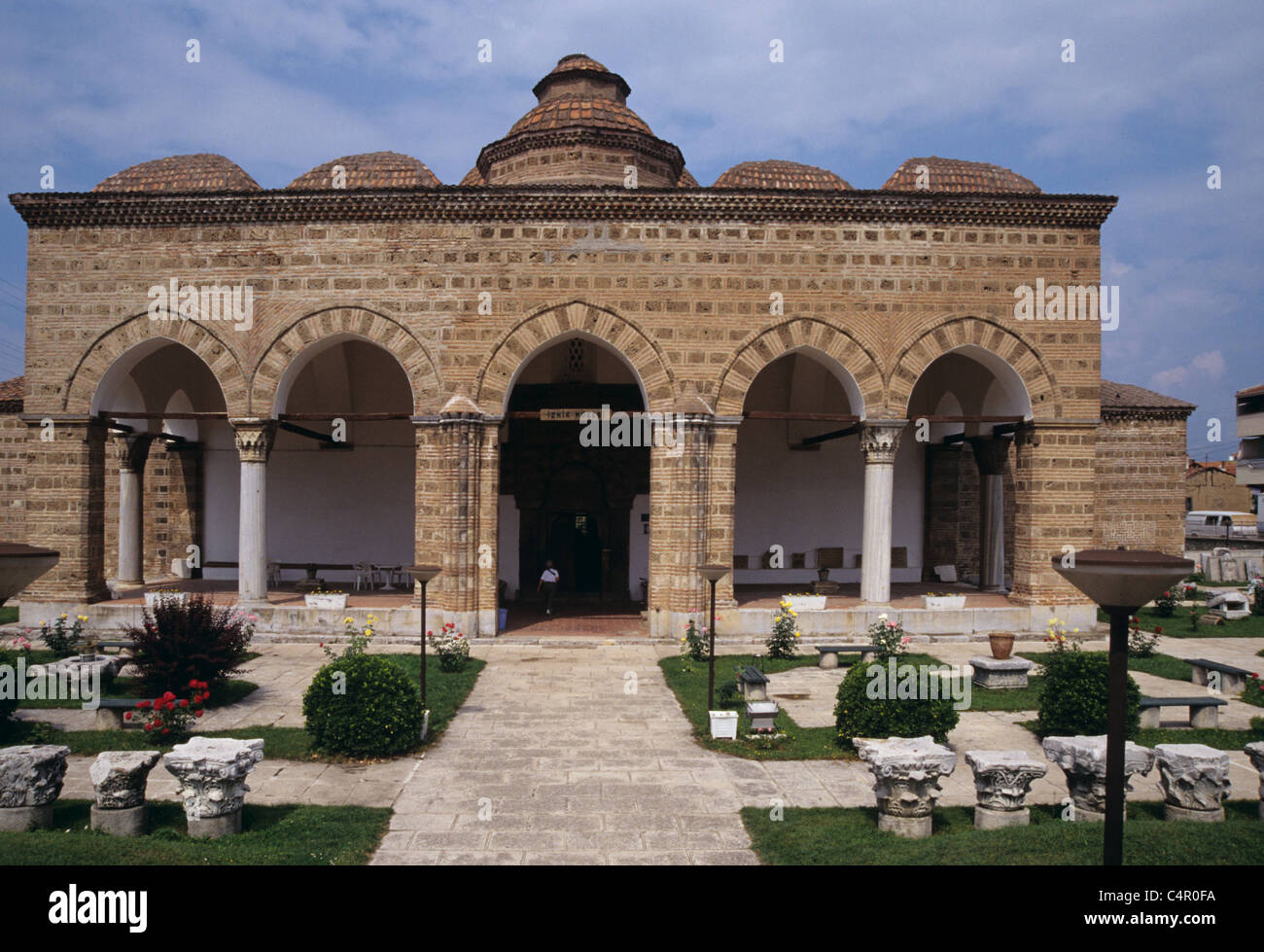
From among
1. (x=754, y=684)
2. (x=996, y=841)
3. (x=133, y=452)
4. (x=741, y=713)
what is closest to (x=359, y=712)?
(x=741, y=713)

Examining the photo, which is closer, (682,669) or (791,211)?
(682,669)

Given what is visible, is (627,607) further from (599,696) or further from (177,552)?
(177,552)

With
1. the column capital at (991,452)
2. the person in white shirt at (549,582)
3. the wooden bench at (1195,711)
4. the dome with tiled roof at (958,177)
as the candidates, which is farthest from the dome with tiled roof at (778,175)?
the wooden bench at (1195,711)

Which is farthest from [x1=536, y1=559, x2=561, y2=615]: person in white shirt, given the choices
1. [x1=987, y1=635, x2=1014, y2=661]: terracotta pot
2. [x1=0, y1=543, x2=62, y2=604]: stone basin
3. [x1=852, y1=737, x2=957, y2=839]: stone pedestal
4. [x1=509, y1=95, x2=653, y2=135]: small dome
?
[x1=0, y1=543, x2=62, y2=604]: stone basin

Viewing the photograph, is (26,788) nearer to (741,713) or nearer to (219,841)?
(219,841)

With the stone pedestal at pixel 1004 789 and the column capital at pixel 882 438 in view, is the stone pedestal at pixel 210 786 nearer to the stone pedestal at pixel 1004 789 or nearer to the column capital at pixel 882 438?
the stone pedestal at pixel 1004 789

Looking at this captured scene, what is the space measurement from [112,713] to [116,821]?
3.61 m

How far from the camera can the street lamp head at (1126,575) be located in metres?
3.83

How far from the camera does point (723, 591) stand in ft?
45.1

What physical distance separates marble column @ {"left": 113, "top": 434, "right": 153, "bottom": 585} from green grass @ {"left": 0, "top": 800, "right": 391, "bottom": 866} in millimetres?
11495

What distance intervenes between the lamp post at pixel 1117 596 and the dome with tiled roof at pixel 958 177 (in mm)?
15724

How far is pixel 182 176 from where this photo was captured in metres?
17.1

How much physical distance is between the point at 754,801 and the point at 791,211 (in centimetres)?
1010
